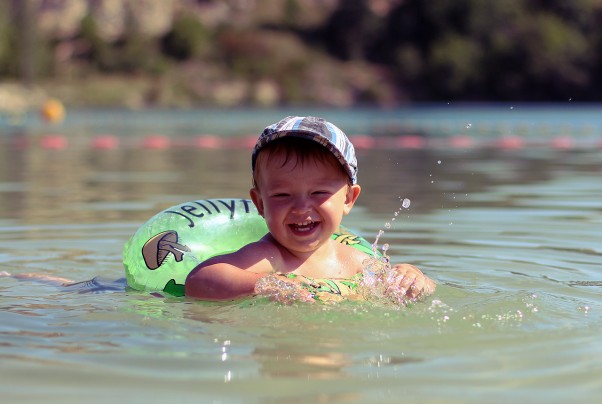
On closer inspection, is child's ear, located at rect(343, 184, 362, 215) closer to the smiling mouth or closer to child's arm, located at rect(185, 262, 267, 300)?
the smiling mouth

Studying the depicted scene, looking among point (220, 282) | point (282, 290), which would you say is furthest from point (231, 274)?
point (282, 290)

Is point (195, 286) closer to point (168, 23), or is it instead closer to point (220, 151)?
point (220, 151)

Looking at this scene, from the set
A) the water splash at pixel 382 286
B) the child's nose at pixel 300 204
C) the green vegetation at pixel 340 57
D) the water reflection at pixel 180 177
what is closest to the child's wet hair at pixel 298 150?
the child's nose at pixel 300 204

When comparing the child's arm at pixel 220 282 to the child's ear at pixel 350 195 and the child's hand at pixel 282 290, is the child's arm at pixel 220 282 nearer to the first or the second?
the child's hand at pixel 282 290

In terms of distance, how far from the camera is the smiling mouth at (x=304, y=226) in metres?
4.18

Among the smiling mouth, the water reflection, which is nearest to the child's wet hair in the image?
the smiling mouth

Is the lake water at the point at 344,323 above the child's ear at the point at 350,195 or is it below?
below

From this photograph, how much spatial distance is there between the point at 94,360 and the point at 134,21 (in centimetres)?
9541

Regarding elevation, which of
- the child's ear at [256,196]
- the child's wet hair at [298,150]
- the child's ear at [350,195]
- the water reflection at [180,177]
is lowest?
the child's ear at [256,196]

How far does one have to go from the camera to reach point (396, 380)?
119 inches

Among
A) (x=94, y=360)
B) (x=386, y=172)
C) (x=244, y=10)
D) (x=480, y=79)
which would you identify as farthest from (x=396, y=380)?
(x=244, y=10)

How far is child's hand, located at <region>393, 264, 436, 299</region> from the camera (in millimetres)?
4230

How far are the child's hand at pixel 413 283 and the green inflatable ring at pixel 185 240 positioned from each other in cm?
41

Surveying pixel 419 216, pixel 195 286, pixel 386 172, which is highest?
pixel 386 172
